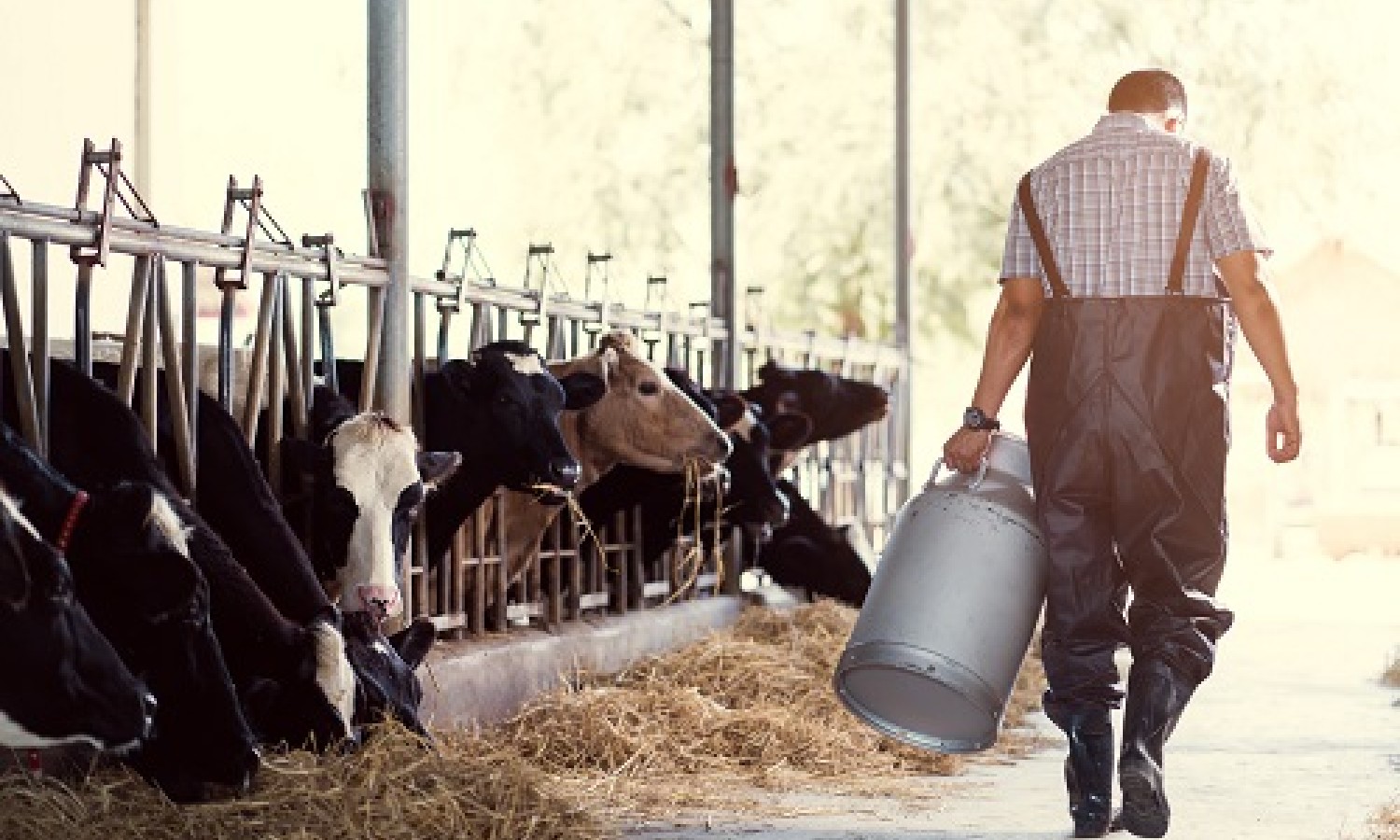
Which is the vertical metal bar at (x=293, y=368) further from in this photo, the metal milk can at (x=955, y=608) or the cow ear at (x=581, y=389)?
the metal milk can at (x=955, y=608)

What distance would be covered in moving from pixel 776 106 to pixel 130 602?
2449cm

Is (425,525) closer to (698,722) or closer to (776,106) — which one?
Result: (698,722)

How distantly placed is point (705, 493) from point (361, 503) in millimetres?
3857

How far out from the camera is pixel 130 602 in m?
5.36

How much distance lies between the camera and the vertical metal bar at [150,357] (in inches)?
272

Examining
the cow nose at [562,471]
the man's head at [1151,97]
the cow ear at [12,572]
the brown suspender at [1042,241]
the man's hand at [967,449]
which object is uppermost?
the man's head at [1151,97]

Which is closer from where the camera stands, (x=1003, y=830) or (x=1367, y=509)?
(x=1003, y=830)

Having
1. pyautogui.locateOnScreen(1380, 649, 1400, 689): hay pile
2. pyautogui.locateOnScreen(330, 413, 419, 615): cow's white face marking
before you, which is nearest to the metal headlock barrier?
pyautogui.locateOnScreen(330, 413, 419, 615): cow's white face marking

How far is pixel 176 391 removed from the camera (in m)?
7.06

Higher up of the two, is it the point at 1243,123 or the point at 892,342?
the point at 1243,123

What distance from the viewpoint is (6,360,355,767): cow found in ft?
19.7

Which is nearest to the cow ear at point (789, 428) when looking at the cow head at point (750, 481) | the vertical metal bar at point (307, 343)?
the cow head at point (750, 481)

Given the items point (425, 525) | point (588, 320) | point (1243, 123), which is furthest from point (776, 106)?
point (425, 525)

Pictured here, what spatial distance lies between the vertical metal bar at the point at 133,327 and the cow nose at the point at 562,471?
1793 mm
